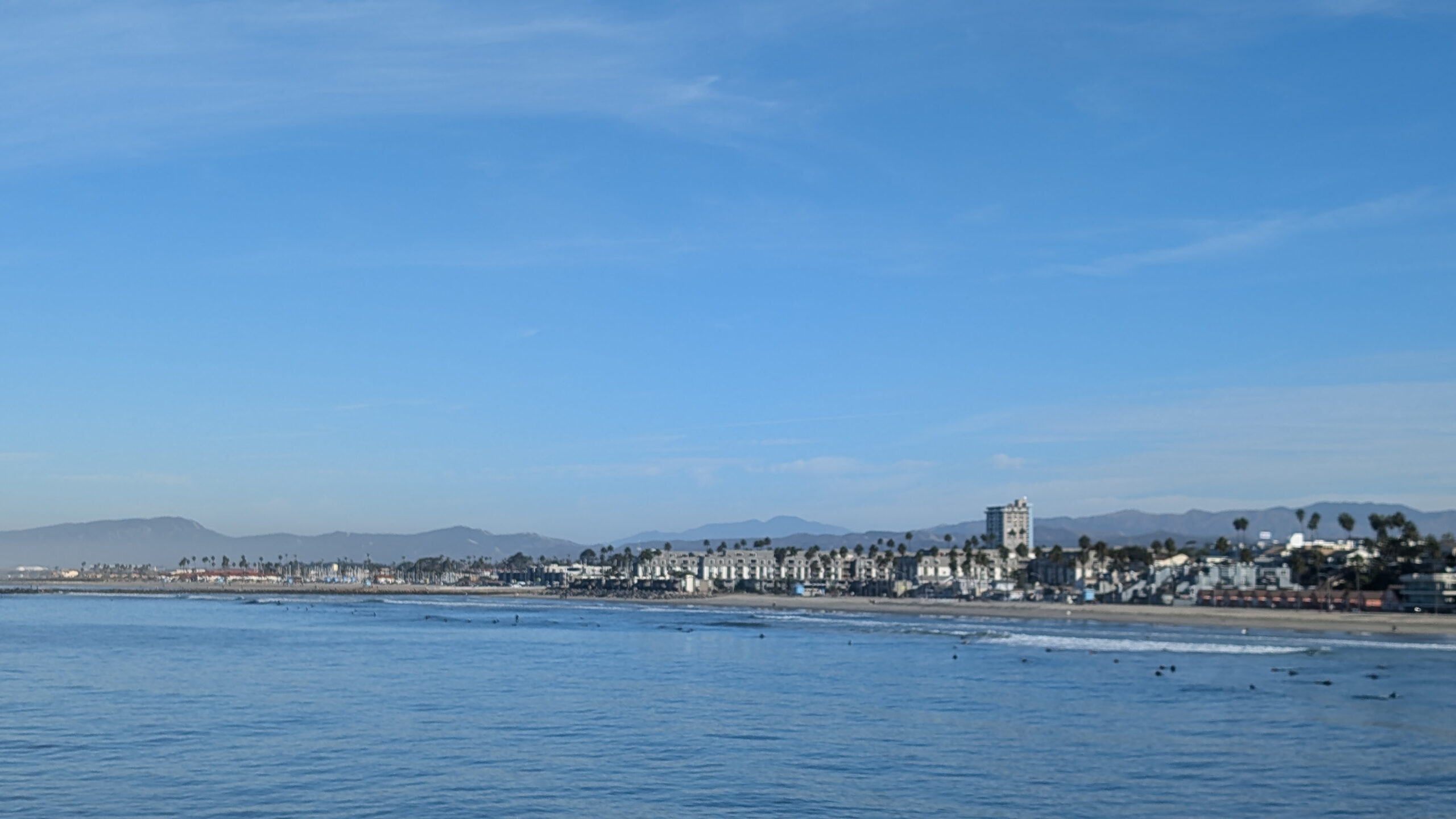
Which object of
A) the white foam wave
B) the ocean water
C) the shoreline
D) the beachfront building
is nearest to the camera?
the ocean water

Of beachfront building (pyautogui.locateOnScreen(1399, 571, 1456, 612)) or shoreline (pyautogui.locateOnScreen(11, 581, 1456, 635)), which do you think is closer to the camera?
shoreline (pyautogui.locateOnScreen(11, 581, 1456, 635))

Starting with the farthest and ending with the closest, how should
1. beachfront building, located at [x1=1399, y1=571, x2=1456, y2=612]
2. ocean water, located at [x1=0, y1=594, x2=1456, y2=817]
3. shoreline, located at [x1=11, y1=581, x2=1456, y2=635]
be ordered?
1. beachfront building, located at [x1=1399, y1=571, x2=1456, y2=612]
2. shoreline, located at [x1=11, y1=581, x2=1456, y2=635]
3. ocean water, located at [x1=0, y1=594, x2=1456, y2=817]

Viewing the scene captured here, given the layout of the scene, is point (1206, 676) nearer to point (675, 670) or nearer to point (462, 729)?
point (675, 670)

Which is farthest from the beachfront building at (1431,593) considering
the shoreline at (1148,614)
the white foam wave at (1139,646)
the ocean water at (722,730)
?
the white foam wave at (1139,646)

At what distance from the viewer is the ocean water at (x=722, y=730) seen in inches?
1141

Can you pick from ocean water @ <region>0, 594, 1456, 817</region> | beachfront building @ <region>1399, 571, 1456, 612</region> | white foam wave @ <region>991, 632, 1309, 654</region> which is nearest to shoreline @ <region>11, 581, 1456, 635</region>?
beachfront building @ <region>1399, 571, 1456, 612</region>

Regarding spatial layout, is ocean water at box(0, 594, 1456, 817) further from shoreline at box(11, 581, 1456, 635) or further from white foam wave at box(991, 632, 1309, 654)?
shoreline at box(11, 581, 1456, 635)

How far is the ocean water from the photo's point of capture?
1141 inches

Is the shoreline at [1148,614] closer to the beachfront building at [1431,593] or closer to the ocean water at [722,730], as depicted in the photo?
Answer: the beachfront building at [1431,593]

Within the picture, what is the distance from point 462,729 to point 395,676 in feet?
63.6

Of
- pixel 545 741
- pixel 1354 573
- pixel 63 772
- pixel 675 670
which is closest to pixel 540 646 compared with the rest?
pixel 675 670

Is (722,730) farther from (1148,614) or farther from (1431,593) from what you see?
(1431,593)

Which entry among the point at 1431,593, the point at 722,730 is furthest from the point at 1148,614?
the point at 722,730

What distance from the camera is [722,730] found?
133 ft
